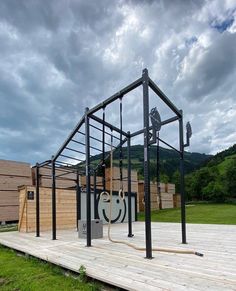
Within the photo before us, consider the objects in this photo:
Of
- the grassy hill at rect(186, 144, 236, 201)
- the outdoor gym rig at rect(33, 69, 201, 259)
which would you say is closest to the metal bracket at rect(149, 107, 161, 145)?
the outdoor gym rig at rect(33, 69, 201, 259)

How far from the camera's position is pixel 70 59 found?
8016 mm

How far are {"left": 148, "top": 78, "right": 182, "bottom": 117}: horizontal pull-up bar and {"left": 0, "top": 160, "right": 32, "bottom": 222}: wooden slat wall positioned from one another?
8536mm

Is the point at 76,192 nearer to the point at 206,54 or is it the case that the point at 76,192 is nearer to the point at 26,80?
the point at 26,80

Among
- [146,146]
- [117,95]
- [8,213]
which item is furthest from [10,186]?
[146,146]

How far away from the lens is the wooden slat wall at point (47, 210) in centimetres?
833

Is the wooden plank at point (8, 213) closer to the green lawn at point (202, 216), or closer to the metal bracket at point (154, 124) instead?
the green lawn at point (202, 216)

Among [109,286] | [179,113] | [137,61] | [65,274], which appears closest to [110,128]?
[179,113]

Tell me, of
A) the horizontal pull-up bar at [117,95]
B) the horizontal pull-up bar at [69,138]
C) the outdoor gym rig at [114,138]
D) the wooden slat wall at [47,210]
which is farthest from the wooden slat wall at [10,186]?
the horizontal pull-up bar at [117,95]

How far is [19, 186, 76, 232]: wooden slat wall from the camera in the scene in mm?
8328

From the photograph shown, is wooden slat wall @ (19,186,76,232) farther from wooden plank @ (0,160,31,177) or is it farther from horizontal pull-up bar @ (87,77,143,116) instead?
horizontal pull-up bar @ (87,77,143,116)

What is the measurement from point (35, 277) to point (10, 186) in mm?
Answer: 8782

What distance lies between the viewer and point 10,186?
37.4ft

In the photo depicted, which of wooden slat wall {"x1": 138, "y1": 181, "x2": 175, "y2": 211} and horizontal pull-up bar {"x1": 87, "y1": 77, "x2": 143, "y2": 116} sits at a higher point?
horizontal pull-up bar {"x1": 87, "y1": 77, "x2": 143, "y2": 116}

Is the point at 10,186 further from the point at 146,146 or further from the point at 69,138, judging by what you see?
the point at 146,146
